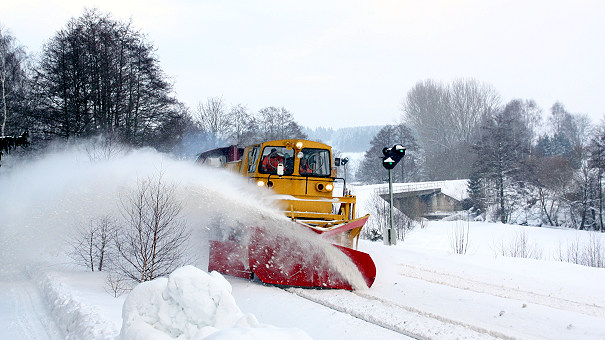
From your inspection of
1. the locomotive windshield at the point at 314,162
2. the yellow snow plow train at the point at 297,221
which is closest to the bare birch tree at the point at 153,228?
the yellow snow plow train at the point at 297,221

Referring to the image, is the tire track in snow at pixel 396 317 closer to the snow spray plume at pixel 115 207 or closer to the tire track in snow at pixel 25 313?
the snow spray plume at pixel 115 207

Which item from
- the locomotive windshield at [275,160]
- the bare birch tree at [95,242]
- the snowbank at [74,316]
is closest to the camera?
the snowbank at [74,316]

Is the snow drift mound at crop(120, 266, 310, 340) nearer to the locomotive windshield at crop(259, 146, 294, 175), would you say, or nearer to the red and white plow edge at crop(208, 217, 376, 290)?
the red and white plow edge at crop(208, 217, 376, 290)

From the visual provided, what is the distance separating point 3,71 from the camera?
830 inches

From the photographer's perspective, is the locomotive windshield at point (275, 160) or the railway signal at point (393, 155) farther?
the railway signal at point (393, 155)

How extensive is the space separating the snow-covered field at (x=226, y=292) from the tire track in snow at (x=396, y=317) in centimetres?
2

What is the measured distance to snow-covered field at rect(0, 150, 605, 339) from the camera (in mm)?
3965

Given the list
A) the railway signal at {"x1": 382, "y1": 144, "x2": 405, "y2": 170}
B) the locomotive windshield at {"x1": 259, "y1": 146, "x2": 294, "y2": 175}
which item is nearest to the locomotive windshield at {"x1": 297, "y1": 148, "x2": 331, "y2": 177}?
the locomotive windshield at {"x1": 259, "y1": 146, "x2": 294, "y2": 175}

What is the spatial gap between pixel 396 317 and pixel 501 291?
3.09 meters

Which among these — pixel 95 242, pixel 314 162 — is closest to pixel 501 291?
pixel 314 162

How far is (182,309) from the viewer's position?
3926 millimetres

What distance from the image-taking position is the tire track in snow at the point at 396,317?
19.4ft

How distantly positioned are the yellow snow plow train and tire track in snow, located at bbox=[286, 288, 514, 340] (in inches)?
16.5

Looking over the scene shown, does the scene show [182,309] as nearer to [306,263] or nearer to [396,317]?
[396,317]
